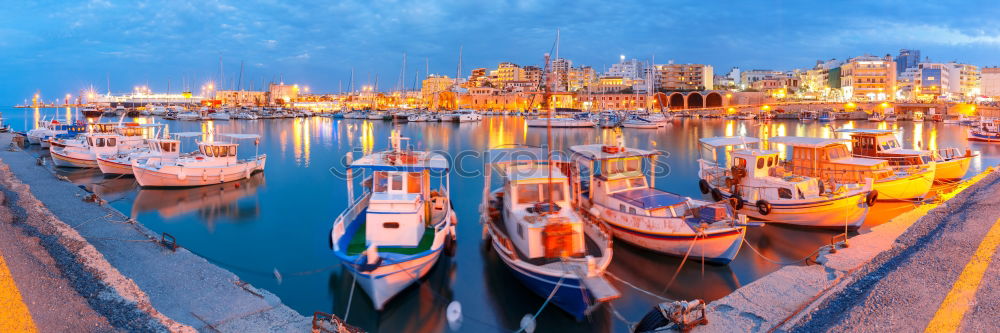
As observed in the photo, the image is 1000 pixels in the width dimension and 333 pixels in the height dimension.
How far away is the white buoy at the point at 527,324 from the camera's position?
7922mm

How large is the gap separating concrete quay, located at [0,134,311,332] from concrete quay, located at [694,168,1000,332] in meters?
6.38

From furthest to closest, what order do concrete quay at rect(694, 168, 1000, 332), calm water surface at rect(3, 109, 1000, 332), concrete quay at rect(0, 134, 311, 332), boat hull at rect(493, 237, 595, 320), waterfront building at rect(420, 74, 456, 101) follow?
1. waterfront building at rect(420, 74, 456, 101)
2. calm water surface at rect(3, 109, 1000, 332)
3. boat hull at rect(493, 237, 595, 320)
4. concrete quay at rect(0, 134, 311, 332)
5. concrete quay at rect(694, 168, 1000, 332)

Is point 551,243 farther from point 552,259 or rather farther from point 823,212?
point 823,212

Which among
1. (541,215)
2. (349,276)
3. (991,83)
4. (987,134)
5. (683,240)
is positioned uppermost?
(991,83)

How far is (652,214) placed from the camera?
36.0 ft

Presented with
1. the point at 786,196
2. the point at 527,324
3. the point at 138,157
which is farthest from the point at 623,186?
the point at 138,157

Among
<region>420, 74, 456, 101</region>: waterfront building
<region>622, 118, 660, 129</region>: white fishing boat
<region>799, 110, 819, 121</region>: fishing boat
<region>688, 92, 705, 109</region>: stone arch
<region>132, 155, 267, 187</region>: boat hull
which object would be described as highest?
<region>420, 74, 456, 101</region>: waterfront building

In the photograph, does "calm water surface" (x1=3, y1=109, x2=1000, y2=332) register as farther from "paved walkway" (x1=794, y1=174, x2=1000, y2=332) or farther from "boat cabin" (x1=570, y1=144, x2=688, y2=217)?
"paved walkway" (x1=794, y1=174, x2=1000, y2=332)

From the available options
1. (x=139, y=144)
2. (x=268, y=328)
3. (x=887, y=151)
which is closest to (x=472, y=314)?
(x=268, y=328)

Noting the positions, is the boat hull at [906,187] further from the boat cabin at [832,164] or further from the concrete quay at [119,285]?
the concrete quay at [119,285]

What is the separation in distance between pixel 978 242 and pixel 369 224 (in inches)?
400

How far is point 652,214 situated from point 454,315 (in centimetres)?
483

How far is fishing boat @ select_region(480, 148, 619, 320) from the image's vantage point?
789cm

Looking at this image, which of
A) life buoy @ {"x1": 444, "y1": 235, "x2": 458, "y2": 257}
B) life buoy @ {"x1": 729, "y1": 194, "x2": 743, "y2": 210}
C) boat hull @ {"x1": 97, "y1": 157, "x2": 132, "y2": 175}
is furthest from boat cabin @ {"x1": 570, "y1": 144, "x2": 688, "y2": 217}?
boat hull @ {"x1": 97, "y1": 157, "x2": 132, "y2": 175}
